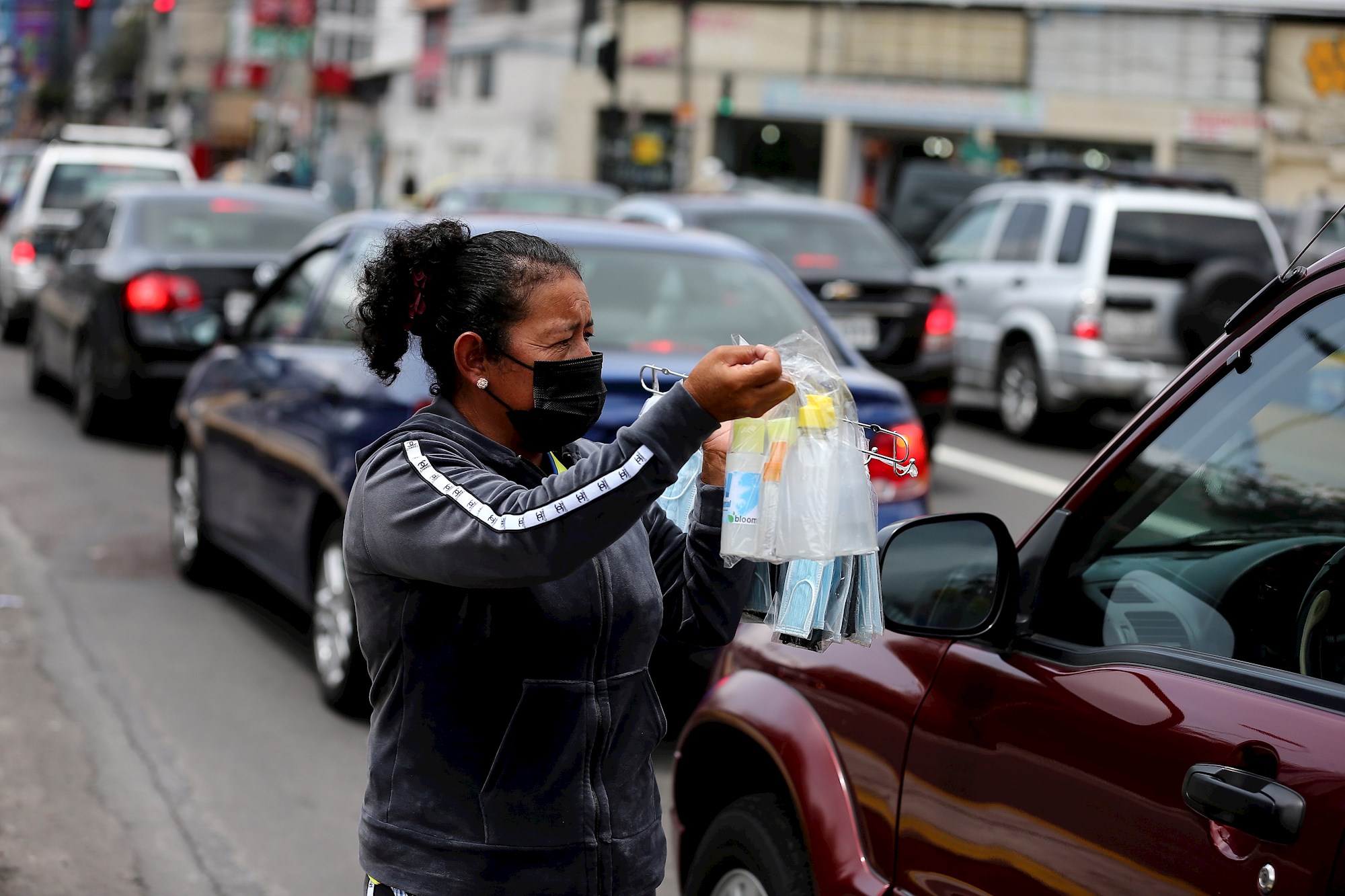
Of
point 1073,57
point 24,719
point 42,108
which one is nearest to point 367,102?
point 1073,57

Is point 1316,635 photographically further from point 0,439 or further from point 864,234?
point 0,439

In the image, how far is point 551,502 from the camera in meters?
2.23

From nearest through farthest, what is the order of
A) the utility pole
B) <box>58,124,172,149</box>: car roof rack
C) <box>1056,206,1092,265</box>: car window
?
<box>1056,206,1092,265</box>: car window → <box>58,124,172,149</box>: car roof rack → the utility pole

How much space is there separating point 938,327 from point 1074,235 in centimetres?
282

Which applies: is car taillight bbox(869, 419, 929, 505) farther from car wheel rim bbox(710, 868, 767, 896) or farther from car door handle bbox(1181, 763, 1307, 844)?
car door handle bbox(1181, 763, 1307, 844)

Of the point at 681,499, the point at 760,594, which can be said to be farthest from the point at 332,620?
the point at 760,594

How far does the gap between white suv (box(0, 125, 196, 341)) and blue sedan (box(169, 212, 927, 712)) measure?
10.3m

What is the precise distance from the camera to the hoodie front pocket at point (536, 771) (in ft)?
7.89

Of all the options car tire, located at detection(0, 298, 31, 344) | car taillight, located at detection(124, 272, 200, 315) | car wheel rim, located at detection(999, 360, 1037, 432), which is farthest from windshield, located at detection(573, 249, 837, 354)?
car tire, located at detection(0, 298, 31, 344)

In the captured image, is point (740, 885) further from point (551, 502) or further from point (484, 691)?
point (551, 502)

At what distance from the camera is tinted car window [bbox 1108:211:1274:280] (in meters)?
12.9

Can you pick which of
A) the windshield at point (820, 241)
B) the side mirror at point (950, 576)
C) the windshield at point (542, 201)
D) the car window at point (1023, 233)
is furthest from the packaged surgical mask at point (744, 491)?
the windshield at point (542, 201)

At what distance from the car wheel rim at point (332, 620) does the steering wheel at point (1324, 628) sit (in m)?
3.93

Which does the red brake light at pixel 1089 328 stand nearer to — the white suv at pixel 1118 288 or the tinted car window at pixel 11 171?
the white suv at pixel 1118 288
